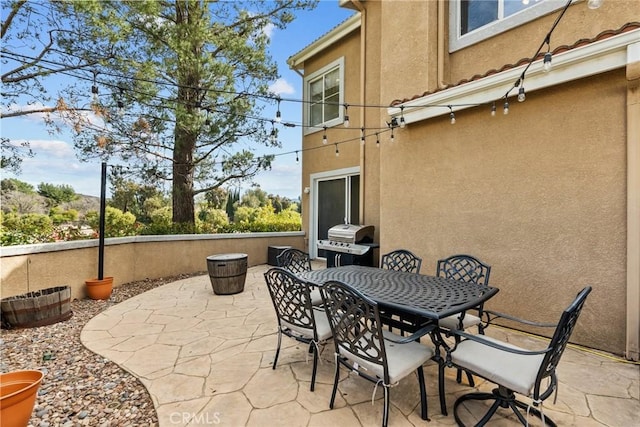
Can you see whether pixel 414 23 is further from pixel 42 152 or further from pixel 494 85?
pixel 42 152

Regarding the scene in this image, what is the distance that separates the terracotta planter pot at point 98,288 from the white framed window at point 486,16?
775cm

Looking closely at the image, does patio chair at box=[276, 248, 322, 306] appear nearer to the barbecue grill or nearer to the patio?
the patio

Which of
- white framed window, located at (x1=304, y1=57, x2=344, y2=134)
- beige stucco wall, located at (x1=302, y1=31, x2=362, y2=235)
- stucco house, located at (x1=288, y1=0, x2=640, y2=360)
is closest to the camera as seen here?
stucco house, located at (x1=288, y1=0, x2=640, y2=360)

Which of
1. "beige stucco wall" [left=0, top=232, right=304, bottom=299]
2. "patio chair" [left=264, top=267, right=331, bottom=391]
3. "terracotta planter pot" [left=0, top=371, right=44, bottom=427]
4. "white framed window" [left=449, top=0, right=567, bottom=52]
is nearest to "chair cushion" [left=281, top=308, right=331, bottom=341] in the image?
"patio chair" [left=264, top=267, right=331, bottom=391]

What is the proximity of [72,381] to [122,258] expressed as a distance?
4003mm

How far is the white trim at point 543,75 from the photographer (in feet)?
10.1

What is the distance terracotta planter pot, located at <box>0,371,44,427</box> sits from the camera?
1.94m

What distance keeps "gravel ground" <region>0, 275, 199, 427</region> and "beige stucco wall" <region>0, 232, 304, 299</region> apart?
963mm

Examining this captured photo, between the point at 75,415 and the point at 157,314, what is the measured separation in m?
2.35

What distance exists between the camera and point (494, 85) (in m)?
3.88

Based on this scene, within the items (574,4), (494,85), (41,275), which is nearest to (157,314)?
(41,275)

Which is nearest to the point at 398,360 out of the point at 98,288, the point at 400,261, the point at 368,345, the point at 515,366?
the point at 368,345

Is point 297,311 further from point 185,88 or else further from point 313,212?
point 313,212

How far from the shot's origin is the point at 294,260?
14.4ft
